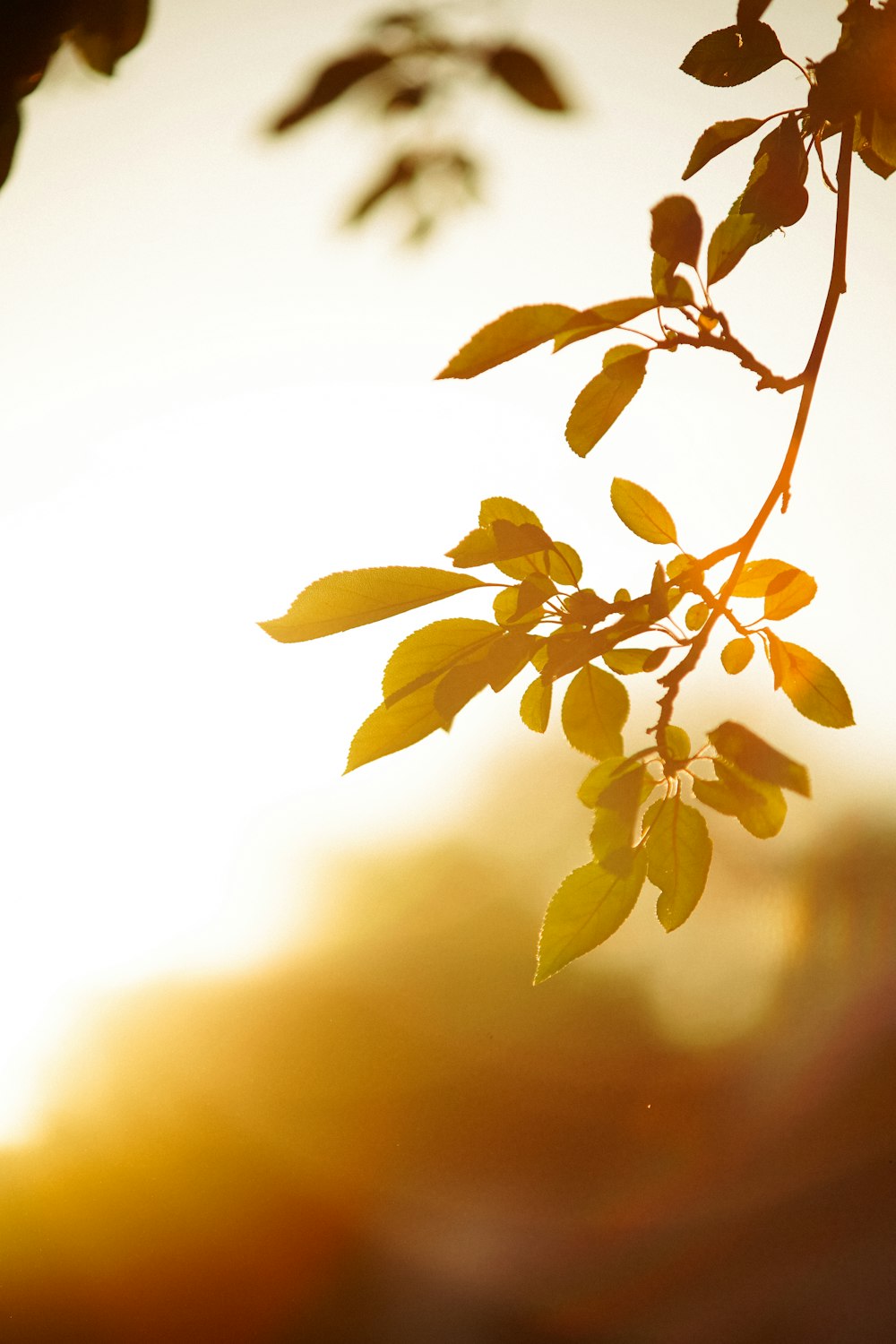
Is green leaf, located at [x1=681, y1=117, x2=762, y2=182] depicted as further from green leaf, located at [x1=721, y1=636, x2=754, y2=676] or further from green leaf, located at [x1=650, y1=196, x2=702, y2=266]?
green leaf, located at [x1=721, y1=636, x2=754, y2=676]

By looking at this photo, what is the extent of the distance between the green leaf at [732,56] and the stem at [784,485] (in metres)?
0.05

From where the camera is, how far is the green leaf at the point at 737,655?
35 centimetres

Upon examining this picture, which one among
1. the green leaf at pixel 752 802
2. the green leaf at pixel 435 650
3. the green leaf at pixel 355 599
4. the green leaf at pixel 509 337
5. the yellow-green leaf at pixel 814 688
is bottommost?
the green leaf at pixel 752 802

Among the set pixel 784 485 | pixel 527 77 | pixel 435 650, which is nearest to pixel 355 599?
pixel 435 650

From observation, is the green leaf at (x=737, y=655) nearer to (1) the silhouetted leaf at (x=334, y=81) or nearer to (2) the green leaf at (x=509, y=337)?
(2) the green leaf at (x=509, y=337)

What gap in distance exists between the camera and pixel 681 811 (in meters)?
0.31

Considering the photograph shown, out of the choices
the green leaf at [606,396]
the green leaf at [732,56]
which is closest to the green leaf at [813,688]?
the green leaf at [606,396]

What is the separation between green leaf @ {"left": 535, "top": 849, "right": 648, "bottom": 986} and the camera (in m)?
0.29

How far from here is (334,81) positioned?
0.38 m

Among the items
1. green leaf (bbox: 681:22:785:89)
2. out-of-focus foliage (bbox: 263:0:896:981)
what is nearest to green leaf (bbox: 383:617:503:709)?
out-of-focus foliage (bbox: 263:0:896:981)

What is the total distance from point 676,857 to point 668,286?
7.6 inches

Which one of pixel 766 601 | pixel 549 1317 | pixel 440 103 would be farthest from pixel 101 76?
pixel 549 1317

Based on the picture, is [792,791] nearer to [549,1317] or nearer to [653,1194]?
[653,1194]

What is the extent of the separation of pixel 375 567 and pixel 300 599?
27 millimetres
